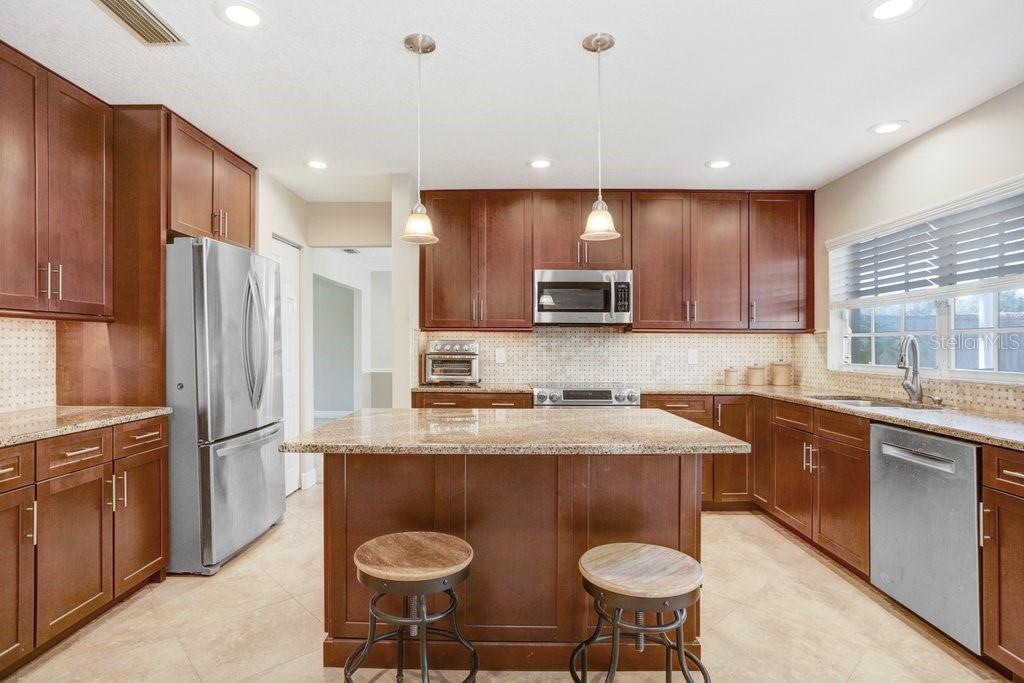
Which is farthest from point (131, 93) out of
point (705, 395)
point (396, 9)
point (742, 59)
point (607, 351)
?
point (705, 395)

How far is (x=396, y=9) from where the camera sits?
6.38ft

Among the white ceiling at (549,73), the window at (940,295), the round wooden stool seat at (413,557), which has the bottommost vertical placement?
the round wooden stool seat at (413,557)

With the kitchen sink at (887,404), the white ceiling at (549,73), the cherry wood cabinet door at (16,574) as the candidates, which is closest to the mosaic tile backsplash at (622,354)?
the kitchen sink at (887,404)

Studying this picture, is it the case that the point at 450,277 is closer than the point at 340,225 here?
Yes

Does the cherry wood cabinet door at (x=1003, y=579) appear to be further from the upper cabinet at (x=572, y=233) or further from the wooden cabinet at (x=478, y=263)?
the wooden cabinet at (x=478, y=263)

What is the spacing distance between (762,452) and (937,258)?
1689 millimetres

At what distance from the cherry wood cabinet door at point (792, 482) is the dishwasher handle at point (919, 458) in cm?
70

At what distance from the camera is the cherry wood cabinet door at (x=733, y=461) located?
3.89m

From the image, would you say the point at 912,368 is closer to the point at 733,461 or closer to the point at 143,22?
the point at 733,461

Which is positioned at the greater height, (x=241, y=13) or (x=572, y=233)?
(x=241, y=13)

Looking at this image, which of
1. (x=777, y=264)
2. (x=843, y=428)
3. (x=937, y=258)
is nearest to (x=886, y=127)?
(x=937, y=258)

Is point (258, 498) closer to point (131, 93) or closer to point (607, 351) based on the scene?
point (131, 93)

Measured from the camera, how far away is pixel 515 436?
1.88 m

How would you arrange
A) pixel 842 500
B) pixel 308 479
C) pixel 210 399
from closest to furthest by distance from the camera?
pixel 210 399, pixel 842 500, pixel 308 479
